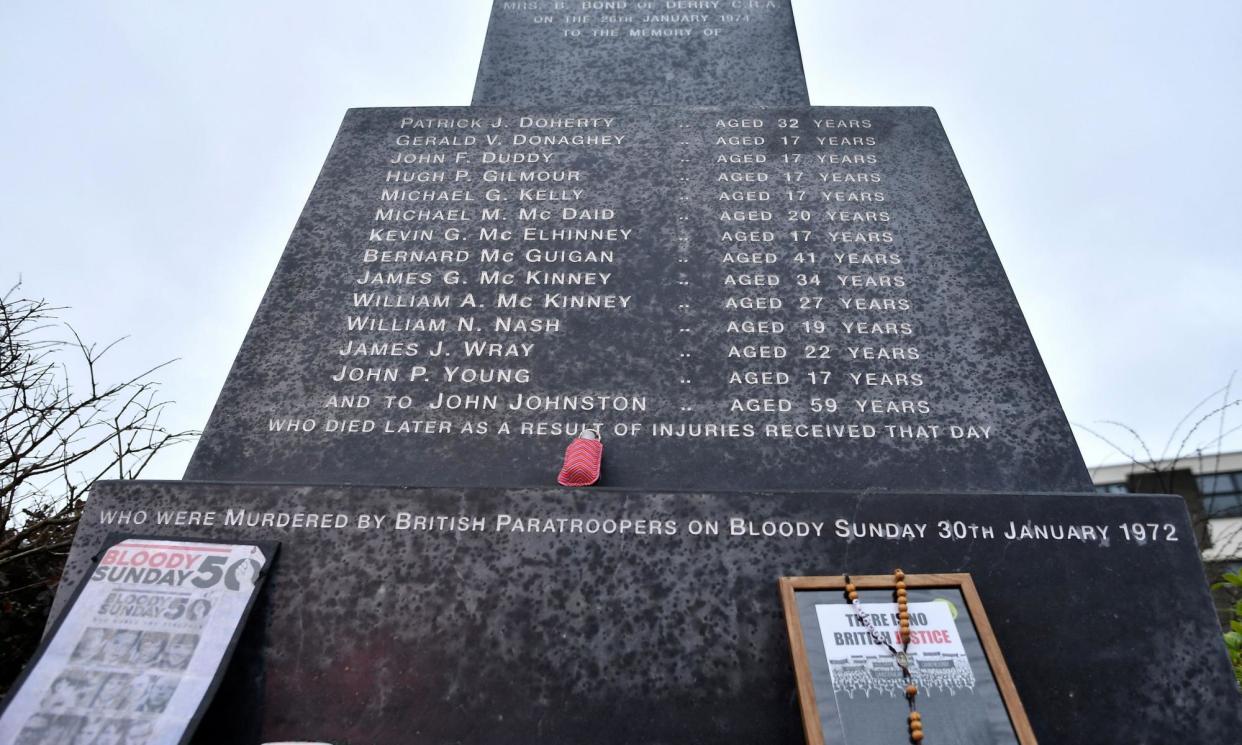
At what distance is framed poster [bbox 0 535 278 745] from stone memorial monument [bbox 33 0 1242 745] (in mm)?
101

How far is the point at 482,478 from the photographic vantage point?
307 cm

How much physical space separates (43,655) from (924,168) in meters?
4.51

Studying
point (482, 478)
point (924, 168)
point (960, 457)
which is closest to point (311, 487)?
point (482, 478)

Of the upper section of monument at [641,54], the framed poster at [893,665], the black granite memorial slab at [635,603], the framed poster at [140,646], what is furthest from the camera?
the upper section of monument at [641,54]

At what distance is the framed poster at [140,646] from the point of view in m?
2.15

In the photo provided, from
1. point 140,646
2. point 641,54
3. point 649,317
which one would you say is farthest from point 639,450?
point 641,54

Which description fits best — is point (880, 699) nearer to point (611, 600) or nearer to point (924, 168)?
point (611, 600)

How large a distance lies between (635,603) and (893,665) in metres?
0.80

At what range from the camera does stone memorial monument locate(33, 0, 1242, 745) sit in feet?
7.59

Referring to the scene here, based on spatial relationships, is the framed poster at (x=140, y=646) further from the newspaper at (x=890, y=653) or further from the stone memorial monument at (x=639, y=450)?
the newspaper at (x=890, y=653)

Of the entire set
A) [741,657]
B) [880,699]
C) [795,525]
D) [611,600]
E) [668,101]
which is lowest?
[880,699]

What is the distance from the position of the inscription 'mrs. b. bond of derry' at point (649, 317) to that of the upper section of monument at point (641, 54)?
956mm

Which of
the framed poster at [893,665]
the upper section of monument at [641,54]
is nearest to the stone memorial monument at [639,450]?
the framed poster at [893,665]

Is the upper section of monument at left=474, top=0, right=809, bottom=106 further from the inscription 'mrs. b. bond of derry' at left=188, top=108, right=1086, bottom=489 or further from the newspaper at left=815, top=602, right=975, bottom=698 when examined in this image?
the newspaper at left=815, top=602, right=975, bottom=698
